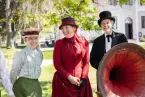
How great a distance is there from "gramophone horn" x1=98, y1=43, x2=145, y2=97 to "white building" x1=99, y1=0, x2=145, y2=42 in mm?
37550

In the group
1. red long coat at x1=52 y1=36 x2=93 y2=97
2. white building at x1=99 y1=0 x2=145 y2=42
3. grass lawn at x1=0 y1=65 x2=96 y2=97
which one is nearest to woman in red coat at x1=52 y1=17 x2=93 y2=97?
red long coat at x1=52 y1=36 x2=93 y2=97

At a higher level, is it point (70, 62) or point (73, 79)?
point (70, 62)

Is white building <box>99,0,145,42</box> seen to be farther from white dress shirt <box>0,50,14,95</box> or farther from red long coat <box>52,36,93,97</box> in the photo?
white dress shirt <box>0,50,14,95</box>

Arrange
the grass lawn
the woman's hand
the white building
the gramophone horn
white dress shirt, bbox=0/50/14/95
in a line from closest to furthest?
white dress shirt, bbox=0/50/14/95 < the gramophone horn < the woman's hand < the grass lawn < the white building

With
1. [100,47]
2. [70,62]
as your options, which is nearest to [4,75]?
[70,62]

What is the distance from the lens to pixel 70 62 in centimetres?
467

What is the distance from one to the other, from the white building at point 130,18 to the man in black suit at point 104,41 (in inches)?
1476

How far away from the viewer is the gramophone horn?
445 cm

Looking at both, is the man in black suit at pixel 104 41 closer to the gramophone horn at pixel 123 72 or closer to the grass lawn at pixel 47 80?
A: the gramophone horn at pixel 123 72

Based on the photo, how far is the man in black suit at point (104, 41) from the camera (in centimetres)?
494

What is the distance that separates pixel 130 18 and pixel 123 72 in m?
39.9

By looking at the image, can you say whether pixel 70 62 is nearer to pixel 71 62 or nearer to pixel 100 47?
pixel 71 62

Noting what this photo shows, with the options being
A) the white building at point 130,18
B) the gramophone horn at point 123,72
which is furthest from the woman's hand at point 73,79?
the white building at point 130,18

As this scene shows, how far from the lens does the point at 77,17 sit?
8.99 metres
